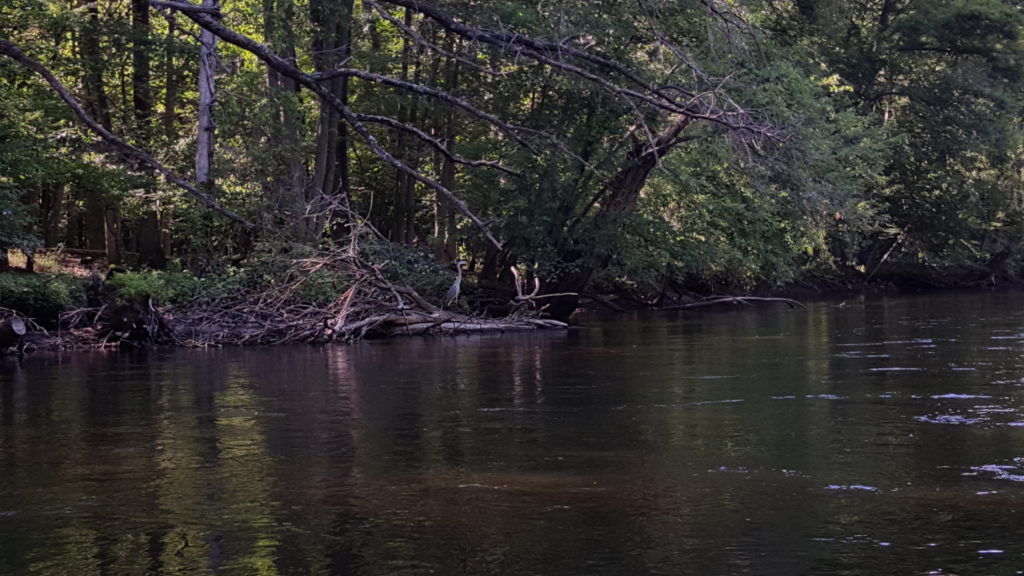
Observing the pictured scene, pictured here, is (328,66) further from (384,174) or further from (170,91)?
(384,174)

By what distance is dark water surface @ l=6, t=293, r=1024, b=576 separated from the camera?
5715mm

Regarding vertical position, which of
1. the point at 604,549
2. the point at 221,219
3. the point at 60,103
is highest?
the point at 60,103

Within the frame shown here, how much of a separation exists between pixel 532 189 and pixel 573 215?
1713 millimetres

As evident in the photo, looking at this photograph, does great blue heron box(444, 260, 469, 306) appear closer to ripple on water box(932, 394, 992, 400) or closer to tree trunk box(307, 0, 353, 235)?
tree trunk box(307, 0, 353, 235)

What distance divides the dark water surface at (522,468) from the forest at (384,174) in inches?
109

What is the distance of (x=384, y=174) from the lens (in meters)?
33.7

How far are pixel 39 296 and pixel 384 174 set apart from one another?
1414cm

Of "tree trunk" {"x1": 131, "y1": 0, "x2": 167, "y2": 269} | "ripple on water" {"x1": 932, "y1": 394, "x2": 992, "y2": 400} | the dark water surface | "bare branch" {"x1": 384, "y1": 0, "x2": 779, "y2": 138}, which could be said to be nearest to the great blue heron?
"tree trunk" {"x1": 131, "y1": 0, "x2": 167, "y2": 269}

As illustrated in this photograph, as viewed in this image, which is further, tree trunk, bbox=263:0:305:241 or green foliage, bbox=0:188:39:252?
tree trunk, bbox=263:0:305:241

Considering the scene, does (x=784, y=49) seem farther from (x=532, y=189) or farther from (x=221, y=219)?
(x=221, y=219)

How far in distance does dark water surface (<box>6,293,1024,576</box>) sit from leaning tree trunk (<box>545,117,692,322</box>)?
35.8 ft

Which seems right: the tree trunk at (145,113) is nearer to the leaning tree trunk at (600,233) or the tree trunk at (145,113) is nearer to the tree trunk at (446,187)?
the tree trunk at (446,187)

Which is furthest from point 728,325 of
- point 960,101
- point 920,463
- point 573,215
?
point 960,101

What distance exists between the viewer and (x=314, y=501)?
6.98 metres
